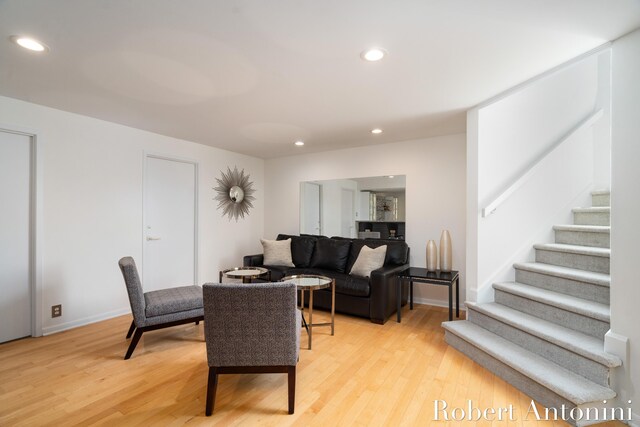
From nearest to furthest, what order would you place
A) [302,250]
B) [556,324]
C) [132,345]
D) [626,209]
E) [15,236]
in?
[626,209]
[556,324]
[132,345]
[15,236]
[302,250]

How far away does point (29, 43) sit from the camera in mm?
1858

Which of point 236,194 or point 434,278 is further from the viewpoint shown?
point 236,194

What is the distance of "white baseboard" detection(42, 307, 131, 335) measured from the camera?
3.02 metres

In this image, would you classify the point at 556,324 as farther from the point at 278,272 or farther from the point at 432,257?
the point at 278,272

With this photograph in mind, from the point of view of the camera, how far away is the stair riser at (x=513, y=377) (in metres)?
1.80

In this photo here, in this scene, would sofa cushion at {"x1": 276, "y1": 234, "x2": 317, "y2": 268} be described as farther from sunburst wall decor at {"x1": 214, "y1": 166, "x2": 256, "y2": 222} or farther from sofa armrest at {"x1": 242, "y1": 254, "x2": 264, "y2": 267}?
sunburst wall decor at {"x1": 214, "y1": 166, "x2": 256, "y2": 222}

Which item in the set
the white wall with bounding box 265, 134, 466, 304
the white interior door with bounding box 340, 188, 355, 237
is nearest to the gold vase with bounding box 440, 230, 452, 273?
the white wall with bounding box 265, 134, 466, 304

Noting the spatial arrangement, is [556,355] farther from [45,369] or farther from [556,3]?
[45,369]

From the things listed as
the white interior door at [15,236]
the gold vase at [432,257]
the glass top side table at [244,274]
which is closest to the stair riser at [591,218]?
the gold vase at [432,257]

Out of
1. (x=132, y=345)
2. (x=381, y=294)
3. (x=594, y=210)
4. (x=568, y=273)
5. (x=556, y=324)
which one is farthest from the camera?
(x=381, y=294)

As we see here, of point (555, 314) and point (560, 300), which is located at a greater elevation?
point (560, 300)

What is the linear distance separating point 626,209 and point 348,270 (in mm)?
2847

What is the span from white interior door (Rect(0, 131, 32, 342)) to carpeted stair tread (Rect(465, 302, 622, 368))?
4.35m

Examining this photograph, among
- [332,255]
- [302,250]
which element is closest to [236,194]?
[302,250]
